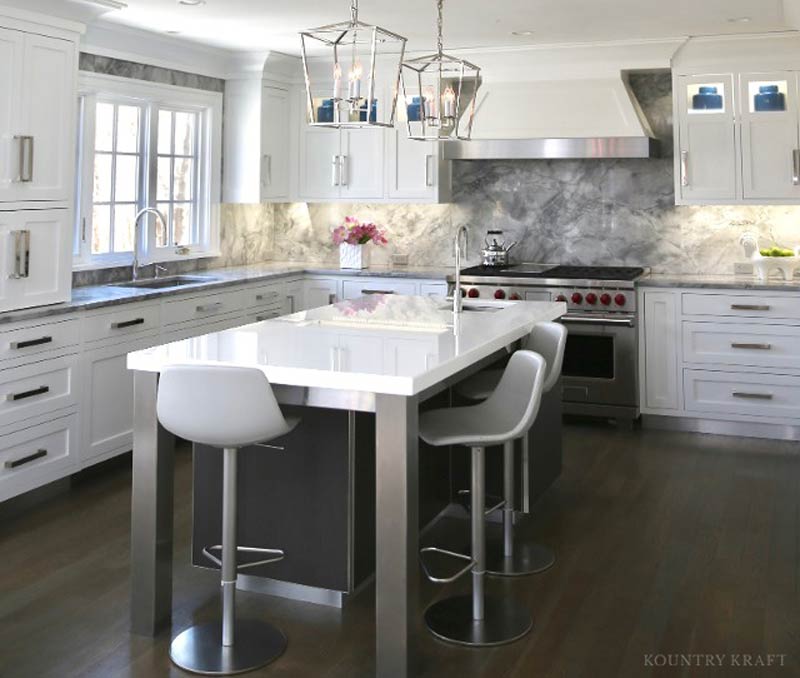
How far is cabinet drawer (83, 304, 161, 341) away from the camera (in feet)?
15.5

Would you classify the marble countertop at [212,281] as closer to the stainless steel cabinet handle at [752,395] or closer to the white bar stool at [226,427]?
the white bar stool at [226,427]

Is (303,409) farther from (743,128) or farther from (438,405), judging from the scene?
(743,128)

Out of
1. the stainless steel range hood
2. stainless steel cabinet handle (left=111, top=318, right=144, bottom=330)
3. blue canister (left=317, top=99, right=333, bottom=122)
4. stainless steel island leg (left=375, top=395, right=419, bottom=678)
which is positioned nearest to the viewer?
stainless steel island leg (left=375, top=395, right=419, bottom=678)

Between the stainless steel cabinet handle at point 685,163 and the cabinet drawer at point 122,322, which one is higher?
the stainless steel cabinet handle at point 685,163

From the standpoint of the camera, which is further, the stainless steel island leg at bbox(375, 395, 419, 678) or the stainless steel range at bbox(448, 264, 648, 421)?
the stainless steel range at bbox(448, 264, 648, 421)

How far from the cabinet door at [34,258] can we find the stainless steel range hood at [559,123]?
2.89 meters

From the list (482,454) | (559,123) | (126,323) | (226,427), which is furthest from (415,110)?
(559,123)

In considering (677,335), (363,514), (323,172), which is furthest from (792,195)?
(363,514)

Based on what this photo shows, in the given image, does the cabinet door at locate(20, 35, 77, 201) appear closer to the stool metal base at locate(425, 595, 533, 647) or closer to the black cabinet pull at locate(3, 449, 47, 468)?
the black cabinet pull at locate(3, 449, 47, 468)

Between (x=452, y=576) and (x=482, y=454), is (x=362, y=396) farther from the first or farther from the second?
(x=452, y=576)

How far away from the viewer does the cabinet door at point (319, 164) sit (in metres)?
6.97

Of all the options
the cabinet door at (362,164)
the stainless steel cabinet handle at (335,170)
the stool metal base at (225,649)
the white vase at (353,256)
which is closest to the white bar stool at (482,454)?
the stool metal base at (225,649)

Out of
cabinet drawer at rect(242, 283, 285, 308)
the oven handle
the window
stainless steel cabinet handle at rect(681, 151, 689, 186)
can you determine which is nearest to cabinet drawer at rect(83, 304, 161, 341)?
the window

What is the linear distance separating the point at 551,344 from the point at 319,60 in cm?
382
